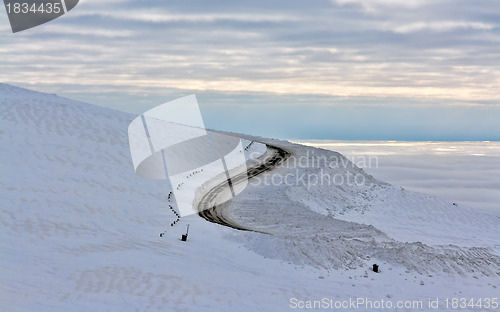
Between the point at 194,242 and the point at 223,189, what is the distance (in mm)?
Result: 12989

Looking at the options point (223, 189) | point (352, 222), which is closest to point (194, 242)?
point (352, 222)

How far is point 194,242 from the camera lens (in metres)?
23.7

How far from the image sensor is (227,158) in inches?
1852

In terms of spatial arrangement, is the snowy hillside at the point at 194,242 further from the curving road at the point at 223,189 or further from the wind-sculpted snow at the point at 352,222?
the curving road at the point at 223,189

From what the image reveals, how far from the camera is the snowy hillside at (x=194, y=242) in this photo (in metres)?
18.5

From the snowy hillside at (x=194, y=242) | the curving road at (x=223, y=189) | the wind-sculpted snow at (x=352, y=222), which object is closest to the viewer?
the snowy hillside at (x=194, y=242)

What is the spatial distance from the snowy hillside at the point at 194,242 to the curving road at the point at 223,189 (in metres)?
0.72

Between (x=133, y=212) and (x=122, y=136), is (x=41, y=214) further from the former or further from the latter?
(x=122, y=136)

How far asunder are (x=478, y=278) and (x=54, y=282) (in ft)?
57.1

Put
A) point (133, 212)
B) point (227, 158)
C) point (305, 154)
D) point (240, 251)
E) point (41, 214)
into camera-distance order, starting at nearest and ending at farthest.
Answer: point (240, 251)
point (41, 214)
point (133, 212)
point (227, 158)
point (305, 154)

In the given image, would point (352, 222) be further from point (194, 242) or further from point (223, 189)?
point (194, 242)

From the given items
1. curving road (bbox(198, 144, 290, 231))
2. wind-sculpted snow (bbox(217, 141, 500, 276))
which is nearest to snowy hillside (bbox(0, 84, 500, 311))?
wind-sculpted snow (bbox(217, 141, 500, 276))

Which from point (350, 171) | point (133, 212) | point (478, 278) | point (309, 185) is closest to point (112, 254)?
point (133, 212)

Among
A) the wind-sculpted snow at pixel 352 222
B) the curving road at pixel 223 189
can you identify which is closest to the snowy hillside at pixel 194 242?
the wind-sculpted snow at pixel 352 222
